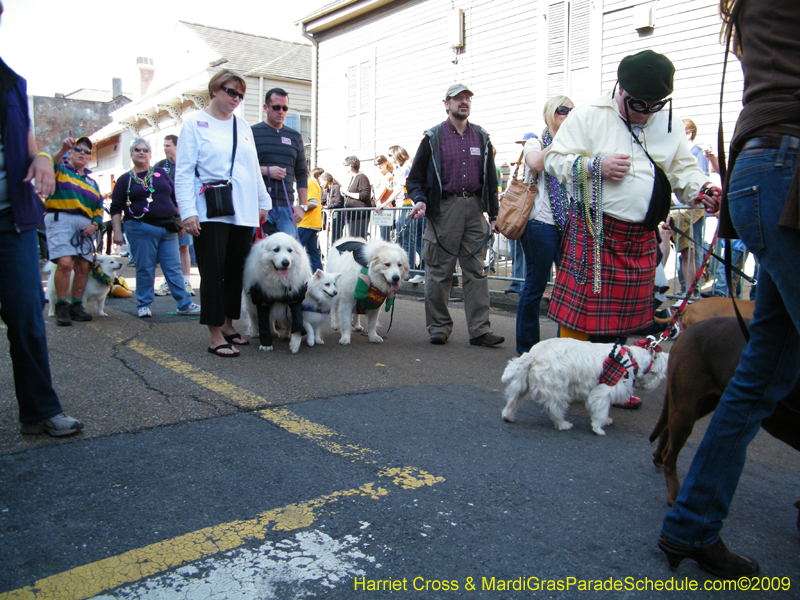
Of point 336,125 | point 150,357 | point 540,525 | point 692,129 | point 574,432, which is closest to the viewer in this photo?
point 540,525

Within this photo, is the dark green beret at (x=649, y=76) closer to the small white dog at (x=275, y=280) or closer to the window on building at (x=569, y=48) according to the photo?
the small white dog at (x=275, y=280)

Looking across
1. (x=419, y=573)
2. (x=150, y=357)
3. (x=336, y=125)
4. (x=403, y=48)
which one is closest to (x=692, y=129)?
(x=150, y=357)

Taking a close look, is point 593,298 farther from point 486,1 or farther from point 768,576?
point 486,1

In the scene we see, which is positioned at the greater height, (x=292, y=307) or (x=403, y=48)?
(x=403, y=48)

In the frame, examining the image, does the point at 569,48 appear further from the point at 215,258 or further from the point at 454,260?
the point at 215,258

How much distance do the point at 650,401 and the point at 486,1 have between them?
Result: 1183 centimetres

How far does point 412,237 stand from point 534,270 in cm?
571

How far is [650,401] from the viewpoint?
434 centimetres

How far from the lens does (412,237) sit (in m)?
10.5

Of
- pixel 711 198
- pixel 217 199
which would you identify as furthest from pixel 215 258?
pixel 711 198

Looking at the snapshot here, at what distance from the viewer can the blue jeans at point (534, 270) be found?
4883mm

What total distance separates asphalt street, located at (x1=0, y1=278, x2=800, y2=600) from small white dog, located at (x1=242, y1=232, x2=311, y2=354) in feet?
3.74

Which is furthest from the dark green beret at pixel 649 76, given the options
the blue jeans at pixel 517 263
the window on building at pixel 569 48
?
the window on building at pixel 569 48

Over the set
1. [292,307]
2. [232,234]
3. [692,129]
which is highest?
[692,129]
